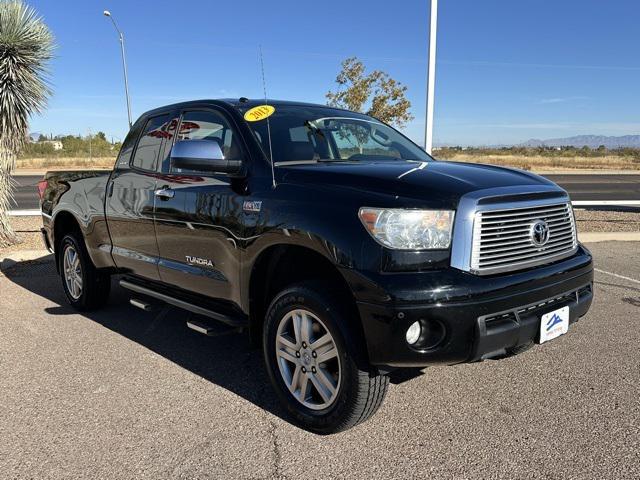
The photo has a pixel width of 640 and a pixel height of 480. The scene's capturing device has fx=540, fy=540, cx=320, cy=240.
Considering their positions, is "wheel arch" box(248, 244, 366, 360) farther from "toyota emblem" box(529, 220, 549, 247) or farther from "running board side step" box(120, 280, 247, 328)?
"toyota emblem" box(529, 220, 549, 247)

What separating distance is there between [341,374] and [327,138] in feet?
6.27

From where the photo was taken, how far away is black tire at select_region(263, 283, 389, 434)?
2.87m

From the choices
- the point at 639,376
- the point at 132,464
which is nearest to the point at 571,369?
the point at 639,376

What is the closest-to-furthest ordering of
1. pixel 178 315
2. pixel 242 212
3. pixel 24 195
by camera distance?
pixel 242 212 → pixel 178 315 → pixel 24 195

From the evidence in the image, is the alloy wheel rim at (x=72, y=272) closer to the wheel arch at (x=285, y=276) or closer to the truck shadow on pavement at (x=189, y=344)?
the truck shadow on pavement at (x=189, y=344)

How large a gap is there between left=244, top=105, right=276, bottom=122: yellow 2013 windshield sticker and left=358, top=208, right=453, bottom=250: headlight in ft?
4.76

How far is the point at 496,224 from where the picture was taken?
9.50 feet

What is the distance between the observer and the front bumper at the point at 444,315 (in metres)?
2.65

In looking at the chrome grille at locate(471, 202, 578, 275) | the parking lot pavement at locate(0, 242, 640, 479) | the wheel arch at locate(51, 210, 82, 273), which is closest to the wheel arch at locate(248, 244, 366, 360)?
the parking lot pavement at locate(0, 242, 640, 479)

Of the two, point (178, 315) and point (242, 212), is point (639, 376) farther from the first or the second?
point (178, 315)

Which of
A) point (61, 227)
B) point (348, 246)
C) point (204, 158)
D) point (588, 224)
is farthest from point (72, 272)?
point (588, 224)

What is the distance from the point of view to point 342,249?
2824 millimetres

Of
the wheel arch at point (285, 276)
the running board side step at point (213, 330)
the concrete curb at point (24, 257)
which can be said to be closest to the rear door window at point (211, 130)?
the wheel arch at point (285, 276)

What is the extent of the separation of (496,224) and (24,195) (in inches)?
803
